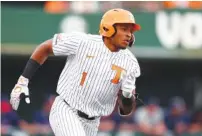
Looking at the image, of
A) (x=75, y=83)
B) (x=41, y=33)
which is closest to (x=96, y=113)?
(x=75, y=83)

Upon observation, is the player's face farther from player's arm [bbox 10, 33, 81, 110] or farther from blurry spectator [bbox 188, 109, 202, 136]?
blurry spectator [bbox 188, 109, 202, 136]

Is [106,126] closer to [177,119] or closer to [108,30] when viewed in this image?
[177,119]

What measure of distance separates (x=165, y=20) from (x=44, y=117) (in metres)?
3.64

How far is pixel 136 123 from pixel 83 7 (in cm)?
295

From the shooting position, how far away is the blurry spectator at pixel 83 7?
51.0ft

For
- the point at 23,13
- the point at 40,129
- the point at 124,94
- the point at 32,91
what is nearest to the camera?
the point at 124,94

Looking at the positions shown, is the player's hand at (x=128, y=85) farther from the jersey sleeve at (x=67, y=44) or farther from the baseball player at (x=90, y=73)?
the jersey sleeve at (x=67, y=44)

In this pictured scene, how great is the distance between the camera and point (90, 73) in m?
6.57

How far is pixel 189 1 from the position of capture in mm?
15719

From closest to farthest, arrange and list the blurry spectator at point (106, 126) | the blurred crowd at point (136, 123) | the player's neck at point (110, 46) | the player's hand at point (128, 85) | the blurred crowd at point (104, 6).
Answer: the player's hand at point (128, 85), the player's neck at point (110, 46), the blurred crowd at point (136, 123), the blurry spectator at point (106, 126), the blurred crowd at point (104, 6)

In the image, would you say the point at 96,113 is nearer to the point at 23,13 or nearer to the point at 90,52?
the point at 90,52

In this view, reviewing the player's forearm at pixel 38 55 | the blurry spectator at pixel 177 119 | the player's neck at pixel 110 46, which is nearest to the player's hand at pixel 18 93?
the player's forearm at pixel 38 55

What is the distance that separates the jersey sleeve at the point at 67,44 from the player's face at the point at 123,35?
12.9 inches

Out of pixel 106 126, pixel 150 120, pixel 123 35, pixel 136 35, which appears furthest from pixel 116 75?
pixel 136 35
